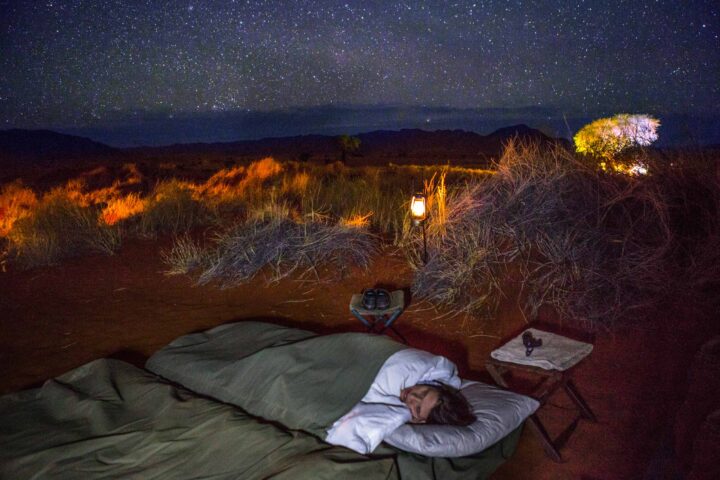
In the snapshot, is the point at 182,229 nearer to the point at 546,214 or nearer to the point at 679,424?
the point at 546,214

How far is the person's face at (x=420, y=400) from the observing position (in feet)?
9.39

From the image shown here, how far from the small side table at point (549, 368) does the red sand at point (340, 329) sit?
0.10 metres

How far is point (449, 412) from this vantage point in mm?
2832

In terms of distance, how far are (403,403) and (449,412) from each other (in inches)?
10.9

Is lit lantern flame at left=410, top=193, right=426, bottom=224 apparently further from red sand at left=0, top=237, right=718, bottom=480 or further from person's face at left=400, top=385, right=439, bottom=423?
person's face at left=400, top=385, right=439, bottom=423

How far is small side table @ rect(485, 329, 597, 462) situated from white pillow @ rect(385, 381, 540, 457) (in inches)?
7.9

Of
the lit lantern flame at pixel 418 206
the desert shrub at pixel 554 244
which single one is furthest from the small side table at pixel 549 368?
the lit lantern flame at pixel 418 206

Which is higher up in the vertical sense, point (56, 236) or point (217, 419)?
point (56, 236)

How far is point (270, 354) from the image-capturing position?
10.8 ft

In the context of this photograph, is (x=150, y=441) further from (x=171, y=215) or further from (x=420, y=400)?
(x=171, y=215)

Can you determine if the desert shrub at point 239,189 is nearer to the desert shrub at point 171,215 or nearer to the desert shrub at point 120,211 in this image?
the desert shrub at point 171,215

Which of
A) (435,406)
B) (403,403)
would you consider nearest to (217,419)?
(403,403)

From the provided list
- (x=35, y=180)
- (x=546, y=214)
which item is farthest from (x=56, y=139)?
(x=546, y=214)

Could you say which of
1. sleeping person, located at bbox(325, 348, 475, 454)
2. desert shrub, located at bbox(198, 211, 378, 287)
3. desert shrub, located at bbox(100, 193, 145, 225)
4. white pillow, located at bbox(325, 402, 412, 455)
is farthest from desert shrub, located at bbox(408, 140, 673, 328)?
desert shrub, located at bbox(100, 193, 145, 225)
